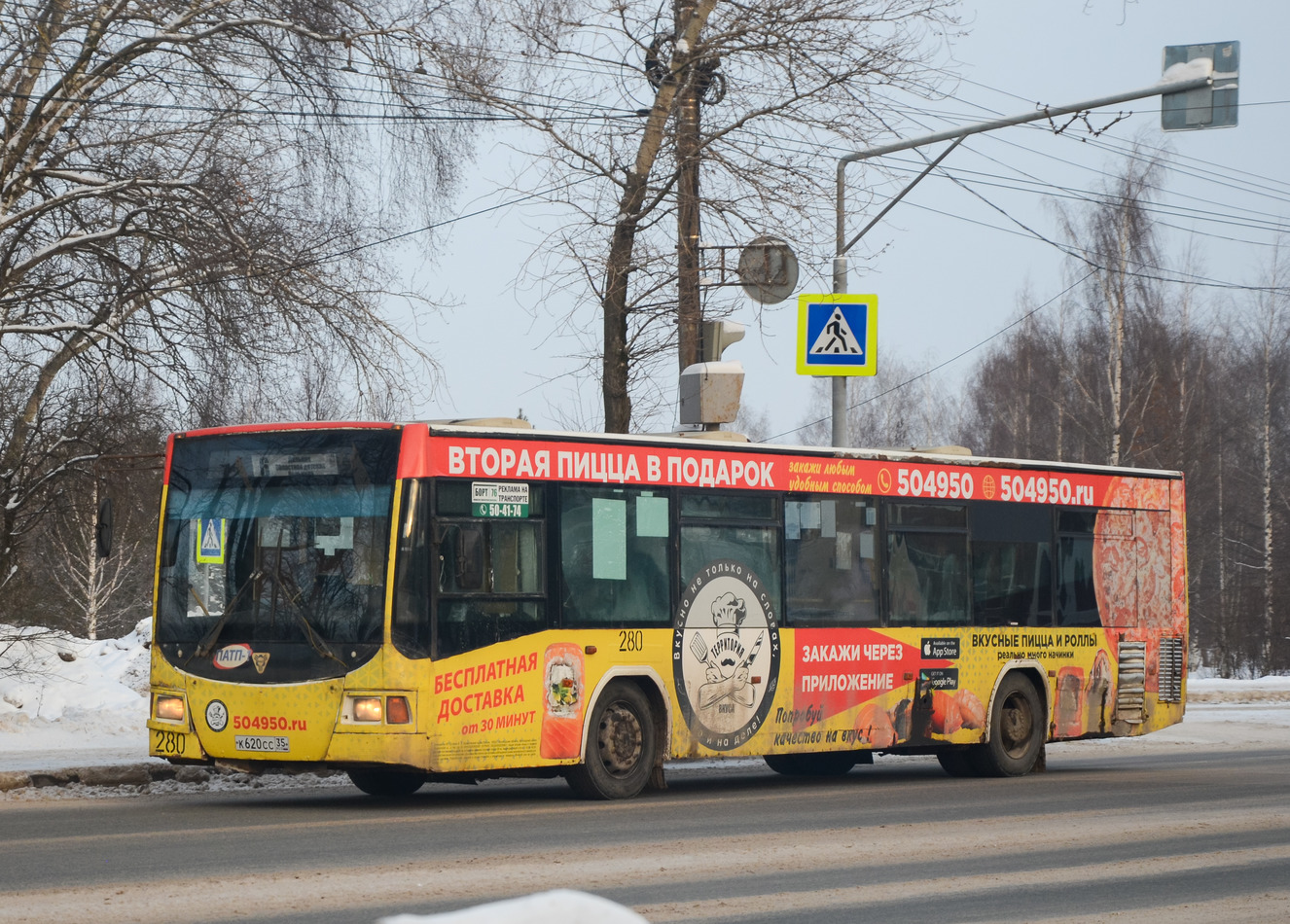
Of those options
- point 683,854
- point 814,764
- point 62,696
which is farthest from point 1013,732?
point 62,696

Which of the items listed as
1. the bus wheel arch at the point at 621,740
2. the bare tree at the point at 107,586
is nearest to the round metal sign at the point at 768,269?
the bus wheel arch at the point at 621,740

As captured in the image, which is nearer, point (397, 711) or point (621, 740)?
point (397, 711)

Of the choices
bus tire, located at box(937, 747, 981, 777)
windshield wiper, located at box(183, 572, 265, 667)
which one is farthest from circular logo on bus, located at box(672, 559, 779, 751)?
windshield wiper, located at box(183, 572, 265, 667)

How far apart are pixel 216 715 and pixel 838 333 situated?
956 centimetres

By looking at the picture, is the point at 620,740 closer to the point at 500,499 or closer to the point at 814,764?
the point at 500,499

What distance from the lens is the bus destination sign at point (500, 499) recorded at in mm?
13617

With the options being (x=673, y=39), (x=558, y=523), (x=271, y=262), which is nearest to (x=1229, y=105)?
(x=673, y=39)

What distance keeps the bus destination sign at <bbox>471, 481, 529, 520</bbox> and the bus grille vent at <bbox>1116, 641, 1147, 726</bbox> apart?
771 cm

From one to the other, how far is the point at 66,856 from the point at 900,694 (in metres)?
8.50

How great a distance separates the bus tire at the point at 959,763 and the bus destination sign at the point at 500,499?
237 inches

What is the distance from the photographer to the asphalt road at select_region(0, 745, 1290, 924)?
867cm

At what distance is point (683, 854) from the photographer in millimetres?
10641

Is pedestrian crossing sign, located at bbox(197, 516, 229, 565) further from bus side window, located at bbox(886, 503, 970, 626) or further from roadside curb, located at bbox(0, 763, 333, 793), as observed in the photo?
bus side window, located at bbox(886, 503, 970, 626)

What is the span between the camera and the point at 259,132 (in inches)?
710
